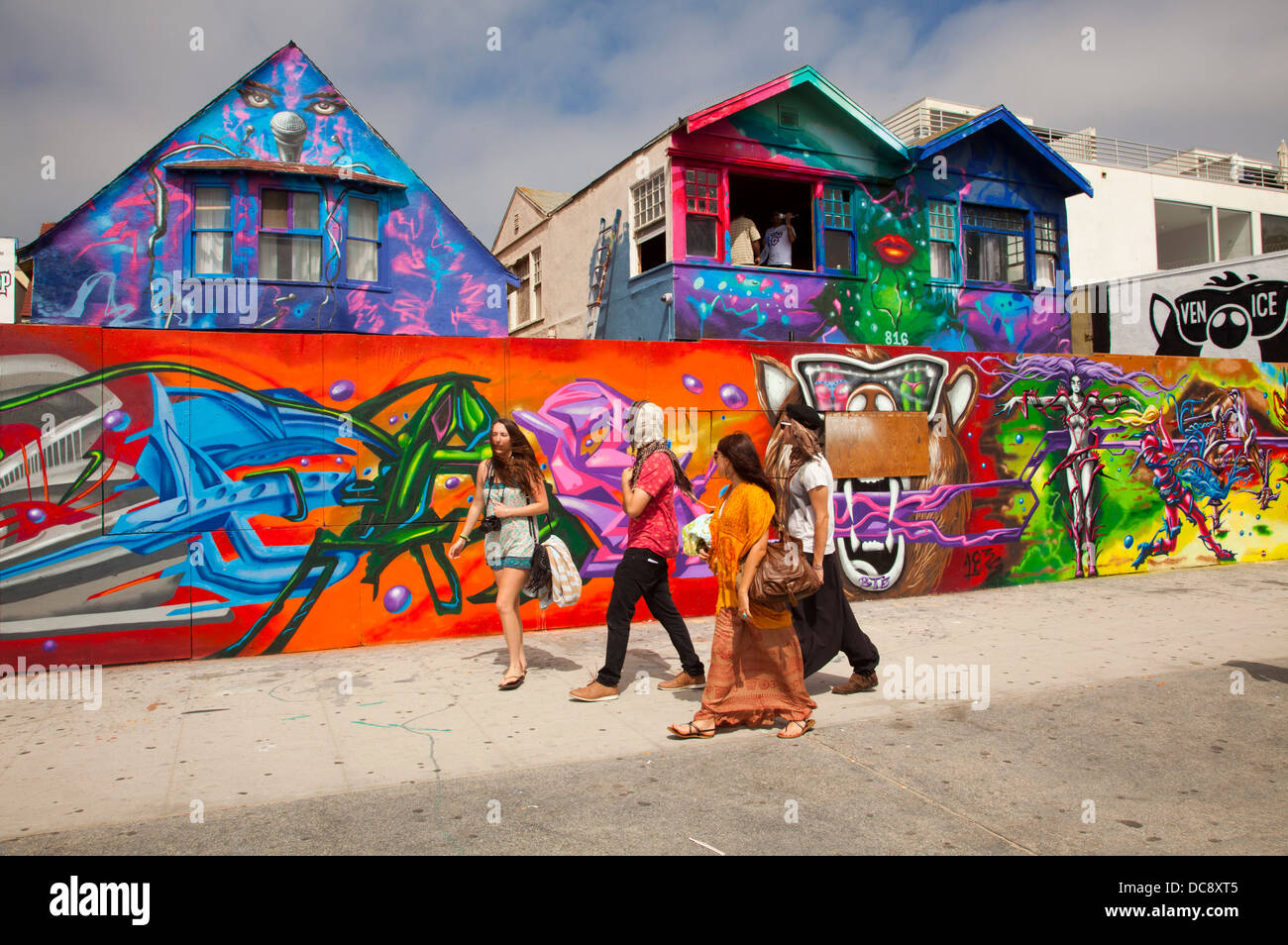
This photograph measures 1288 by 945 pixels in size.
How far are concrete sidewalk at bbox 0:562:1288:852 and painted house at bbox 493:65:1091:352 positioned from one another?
7.89 meters

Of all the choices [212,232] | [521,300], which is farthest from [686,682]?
[521,300]

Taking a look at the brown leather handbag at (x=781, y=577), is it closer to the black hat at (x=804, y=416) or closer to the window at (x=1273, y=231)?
the black hat at (x=804, y=416)

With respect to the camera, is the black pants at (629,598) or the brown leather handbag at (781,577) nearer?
the brown leather handbag at (781,577)

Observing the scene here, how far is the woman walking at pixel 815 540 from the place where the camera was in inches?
207

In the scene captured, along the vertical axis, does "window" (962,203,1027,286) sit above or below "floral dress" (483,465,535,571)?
above

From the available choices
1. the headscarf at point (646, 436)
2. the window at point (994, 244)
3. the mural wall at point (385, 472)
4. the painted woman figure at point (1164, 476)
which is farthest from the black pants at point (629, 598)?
the window at point (994, 244)

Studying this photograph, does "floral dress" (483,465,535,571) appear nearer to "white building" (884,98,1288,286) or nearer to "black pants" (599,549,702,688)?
"black pants" (599,549,702,688)

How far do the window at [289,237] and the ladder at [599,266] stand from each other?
4980mm

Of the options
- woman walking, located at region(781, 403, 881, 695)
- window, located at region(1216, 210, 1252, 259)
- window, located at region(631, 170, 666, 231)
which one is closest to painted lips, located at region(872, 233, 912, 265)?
window, located at region(631, 170, 666, 231)

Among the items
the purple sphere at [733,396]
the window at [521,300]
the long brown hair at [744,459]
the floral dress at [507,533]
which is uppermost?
the window at [521,300]

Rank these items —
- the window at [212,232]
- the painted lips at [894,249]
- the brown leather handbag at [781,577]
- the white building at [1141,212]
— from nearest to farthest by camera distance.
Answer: the brown leather handbag at [781,577], the window at [212,232], the painted lips at [894,249], the white building at [1141,212]

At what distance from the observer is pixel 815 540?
207 inches

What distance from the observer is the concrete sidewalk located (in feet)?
14.1
